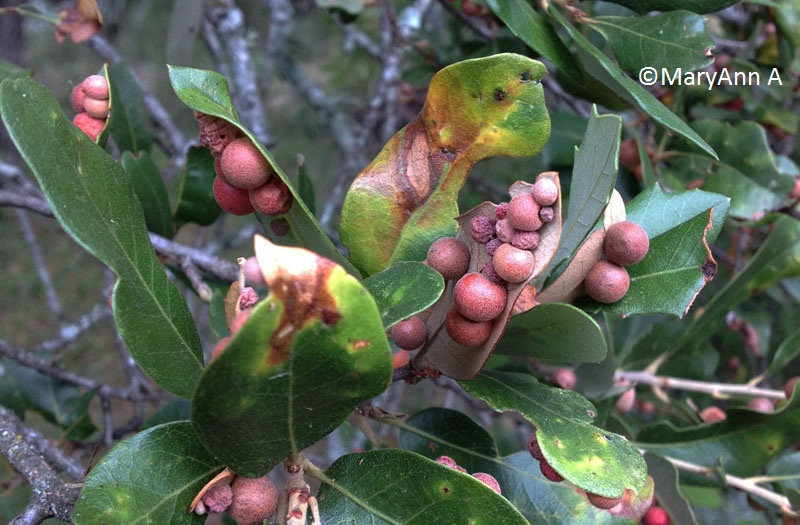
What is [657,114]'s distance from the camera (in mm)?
801

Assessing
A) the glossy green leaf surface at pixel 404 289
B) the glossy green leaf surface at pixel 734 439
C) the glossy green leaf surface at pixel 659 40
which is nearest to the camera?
the glossy green leaf surface at pixel 404 289

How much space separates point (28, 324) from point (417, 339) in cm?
372

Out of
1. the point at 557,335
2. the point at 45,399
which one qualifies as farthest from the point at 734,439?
the point at 45,399

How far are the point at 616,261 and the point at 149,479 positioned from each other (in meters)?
0.53

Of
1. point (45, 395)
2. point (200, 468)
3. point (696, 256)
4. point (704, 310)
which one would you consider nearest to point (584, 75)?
point (696, 256)

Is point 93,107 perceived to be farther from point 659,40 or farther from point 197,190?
point 659,40

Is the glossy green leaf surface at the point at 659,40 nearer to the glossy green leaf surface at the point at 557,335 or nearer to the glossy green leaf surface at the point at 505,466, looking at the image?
the glossy green leaf surface at the point at 557,335

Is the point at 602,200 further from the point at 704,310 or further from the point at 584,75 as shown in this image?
the point at 704,310

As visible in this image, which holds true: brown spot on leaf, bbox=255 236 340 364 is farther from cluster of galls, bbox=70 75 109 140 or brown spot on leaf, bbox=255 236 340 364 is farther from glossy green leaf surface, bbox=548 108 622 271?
cluster of galls, bbox=70 75 109 140

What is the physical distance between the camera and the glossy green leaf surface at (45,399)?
1437 mm

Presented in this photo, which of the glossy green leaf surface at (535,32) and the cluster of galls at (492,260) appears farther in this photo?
the glossy green leaf surface at (535,32)

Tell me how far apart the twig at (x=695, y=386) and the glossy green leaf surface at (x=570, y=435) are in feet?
1.91

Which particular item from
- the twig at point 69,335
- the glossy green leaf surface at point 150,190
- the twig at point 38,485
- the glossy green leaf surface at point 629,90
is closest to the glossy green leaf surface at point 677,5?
the glossy green leaf surface at point 629,90

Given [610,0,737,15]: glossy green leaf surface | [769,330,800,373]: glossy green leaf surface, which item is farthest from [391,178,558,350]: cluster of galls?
[769,330,800,373]: glossy green leaf surface
